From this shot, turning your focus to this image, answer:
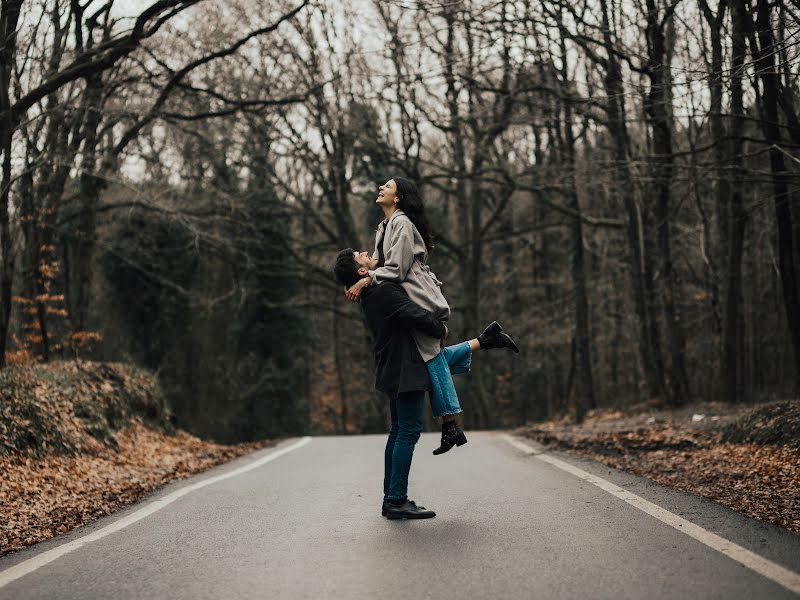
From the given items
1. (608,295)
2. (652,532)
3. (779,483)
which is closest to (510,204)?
(608,295)

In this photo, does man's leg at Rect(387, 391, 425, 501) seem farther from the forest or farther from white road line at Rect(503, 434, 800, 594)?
the forest

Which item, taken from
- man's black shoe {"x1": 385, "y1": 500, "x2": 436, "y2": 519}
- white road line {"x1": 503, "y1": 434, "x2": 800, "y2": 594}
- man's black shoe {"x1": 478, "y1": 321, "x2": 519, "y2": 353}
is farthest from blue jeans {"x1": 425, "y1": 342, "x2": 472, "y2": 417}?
white road line {"x1": 503, "y1": 434, "x2": 800, "y2": 594}

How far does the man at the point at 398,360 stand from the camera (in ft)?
19.6

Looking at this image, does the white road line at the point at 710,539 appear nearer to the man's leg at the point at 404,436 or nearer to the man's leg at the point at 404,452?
the man's leg at the point at 404,452

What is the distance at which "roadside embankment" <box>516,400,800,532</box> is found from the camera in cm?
686

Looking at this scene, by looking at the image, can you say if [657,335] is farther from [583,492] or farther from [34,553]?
[34,553]

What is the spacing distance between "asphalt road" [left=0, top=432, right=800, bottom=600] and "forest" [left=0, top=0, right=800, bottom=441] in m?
3.79

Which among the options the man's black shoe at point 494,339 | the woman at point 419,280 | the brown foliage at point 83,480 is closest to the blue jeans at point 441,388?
the woman at point 419,280

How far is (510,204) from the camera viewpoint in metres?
30.2

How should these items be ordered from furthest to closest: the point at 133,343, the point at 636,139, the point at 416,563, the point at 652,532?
the point at 133,343 < the point at 636,139 < the point at 652,532 < the point at 416,563

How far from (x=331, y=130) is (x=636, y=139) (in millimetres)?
7392

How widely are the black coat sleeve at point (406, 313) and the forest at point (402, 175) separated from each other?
11.2 ft

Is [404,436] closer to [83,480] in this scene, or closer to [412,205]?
[412,205]

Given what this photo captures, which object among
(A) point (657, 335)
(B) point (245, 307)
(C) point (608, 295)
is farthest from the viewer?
(C) point (608, 295)
